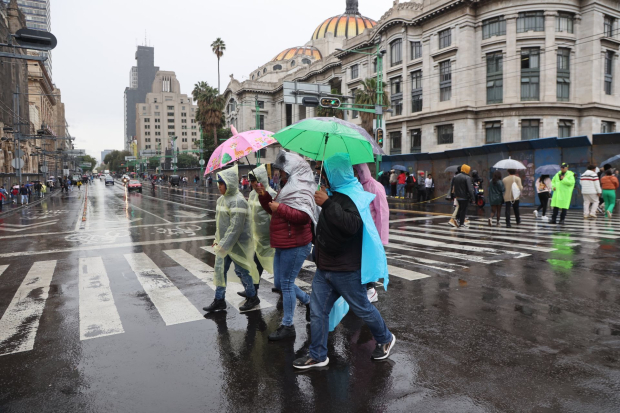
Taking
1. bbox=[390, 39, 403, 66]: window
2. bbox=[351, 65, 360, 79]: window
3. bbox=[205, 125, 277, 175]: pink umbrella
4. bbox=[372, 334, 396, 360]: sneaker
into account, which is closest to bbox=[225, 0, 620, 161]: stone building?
bbox=[390, 39, 403, 66]: window

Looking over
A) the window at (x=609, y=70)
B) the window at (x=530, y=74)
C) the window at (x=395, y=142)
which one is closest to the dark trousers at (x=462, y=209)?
the window at (x=530, y=74)

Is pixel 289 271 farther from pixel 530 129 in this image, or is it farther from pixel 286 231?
pixel 530 129

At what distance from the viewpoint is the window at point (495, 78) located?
121 feet

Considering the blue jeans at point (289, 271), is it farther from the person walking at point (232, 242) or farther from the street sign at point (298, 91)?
the street sign at point (298, 91)

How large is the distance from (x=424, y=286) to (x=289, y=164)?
11.2 ft

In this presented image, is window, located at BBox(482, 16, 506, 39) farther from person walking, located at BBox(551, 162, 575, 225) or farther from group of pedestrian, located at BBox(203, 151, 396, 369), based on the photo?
group of pedestrian, located at BBox(203, 151, 396, 369)

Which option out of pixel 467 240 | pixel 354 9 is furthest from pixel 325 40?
A: pixel 467 240

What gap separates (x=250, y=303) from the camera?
19.7 feet

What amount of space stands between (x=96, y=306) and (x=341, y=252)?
13.6 ft

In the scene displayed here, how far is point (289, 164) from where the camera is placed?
4.78 m

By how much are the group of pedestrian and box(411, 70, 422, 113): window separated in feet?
130

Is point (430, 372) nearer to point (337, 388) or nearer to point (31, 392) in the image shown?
point (337, 388)

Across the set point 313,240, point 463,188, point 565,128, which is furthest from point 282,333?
point 565,128

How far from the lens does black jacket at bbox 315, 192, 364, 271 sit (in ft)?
12.3
